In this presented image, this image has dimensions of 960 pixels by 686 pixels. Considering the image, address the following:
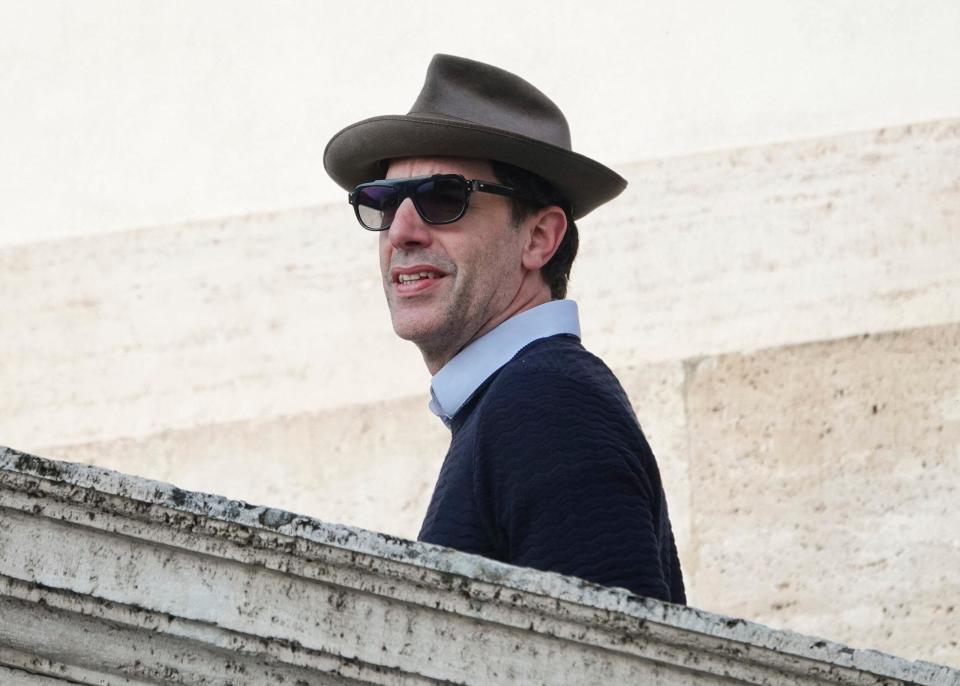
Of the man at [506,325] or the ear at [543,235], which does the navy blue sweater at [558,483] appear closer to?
the man at [506,325]

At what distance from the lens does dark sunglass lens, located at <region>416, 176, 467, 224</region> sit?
7.80 ft

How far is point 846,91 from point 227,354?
1.66 metres

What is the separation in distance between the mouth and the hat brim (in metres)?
0.18

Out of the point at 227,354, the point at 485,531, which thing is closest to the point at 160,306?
the point at 227,354

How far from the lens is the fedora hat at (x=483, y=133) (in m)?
2.42

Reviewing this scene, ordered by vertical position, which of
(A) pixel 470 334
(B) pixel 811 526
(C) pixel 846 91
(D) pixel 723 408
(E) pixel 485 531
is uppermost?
(C) pixel 846 91

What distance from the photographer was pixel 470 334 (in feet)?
7.82

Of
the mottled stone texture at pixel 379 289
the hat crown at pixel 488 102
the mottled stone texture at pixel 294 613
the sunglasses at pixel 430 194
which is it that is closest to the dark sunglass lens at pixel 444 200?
the sunglasses at pixel 430 194

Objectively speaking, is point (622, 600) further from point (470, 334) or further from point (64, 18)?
point (64, 18)

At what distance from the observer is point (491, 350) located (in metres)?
2.34

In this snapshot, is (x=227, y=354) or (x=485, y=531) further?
(x=227, y=354)

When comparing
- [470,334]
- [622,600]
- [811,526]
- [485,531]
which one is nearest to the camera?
[622,600]

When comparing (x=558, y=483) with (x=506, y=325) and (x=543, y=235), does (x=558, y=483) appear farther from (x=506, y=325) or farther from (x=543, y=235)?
(x=543, y=235)

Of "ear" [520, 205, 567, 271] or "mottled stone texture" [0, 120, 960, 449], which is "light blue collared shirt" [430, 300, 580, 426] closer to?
"ear" [520, 205, 567, 271]
